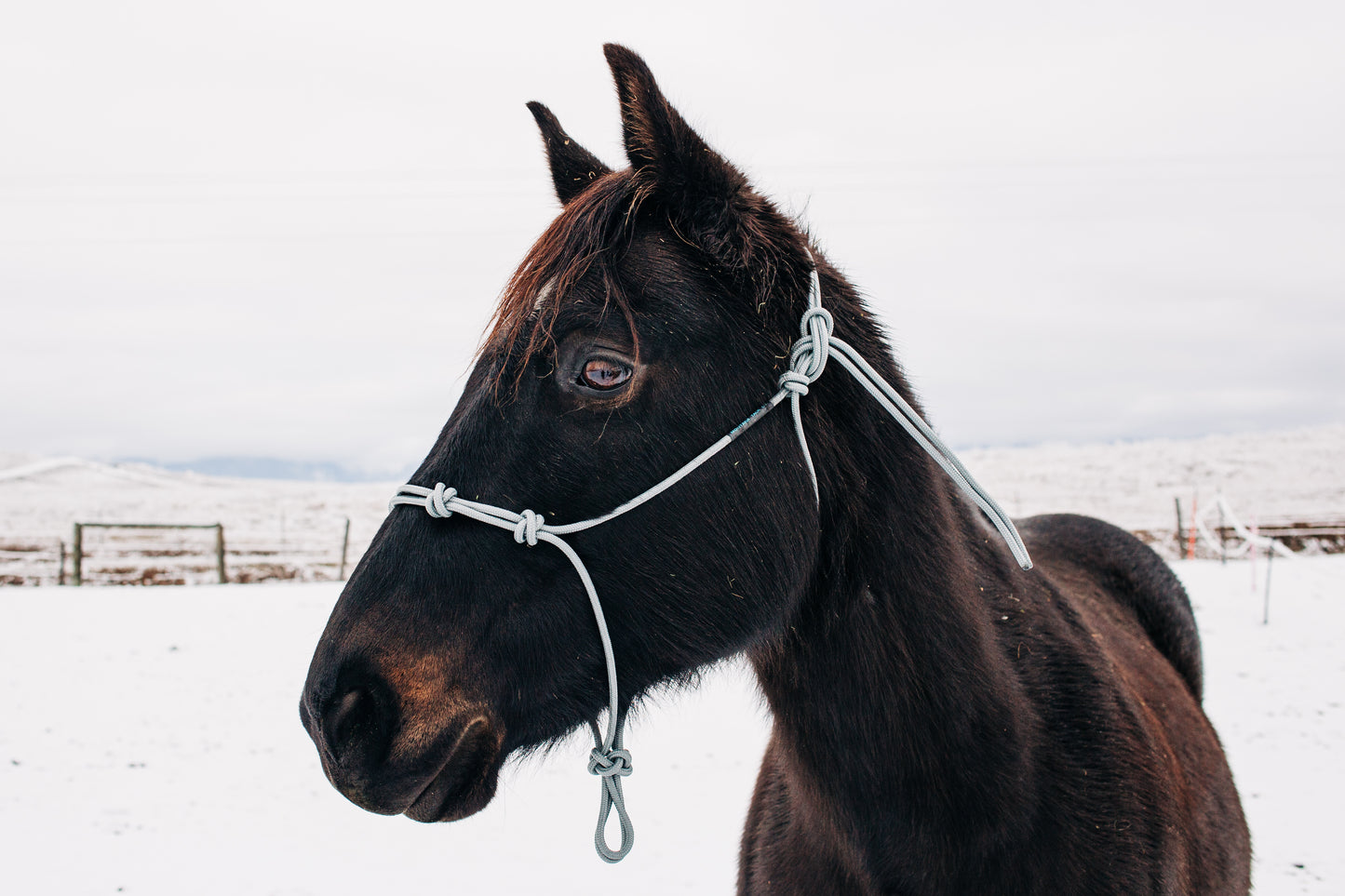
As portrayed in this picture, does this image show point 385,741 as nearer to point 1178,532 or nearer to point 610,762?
point 610,762

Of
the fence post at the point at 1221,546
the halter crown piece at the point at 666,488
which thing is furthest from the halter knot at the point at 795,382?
the fence post at the point at 1221,546

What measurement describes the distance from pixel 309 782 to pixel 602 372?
7.06 metres

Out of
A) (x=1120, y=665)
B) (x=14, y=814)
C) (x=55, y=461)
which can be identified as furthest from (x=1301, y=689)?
(x=55, y=461)

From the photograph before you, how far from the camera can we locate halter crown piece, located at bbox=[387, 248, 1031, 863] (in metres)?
1.67

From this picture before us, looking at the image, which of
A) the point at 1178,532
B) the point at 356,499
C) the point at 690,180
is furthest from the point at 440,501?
the point at 356,499

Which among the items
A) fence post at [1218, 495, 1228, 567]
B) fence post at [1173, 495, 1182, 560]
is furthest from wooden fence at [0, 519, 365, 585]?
fence post at [1173, 495, 1182, 560]

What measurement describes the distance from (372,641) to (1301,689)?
1021 cm

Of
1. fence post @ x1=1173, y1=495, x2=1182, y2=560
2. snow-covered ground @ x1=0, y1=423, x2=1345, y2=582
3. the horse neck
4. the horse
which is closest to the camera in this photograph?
the horse

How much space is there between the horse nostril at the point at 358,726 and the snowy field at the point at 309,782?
60cm

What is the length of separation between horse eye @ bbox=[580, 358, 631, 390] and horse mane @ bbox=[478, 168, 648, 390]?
0.05 metres

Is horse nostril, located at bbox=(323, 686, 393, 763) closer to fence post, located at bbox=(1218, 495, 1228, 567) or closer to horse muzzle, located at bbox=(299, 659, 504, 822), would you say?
horse muzzle, located at bbox=(299, 659, 504, 822)

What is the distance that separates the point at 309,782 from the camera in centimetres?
727

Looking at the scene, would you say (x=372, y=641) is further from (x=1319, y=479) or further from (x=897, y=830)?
(x=1319, y=479)

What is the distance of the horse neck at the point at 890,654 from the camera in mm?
1843
